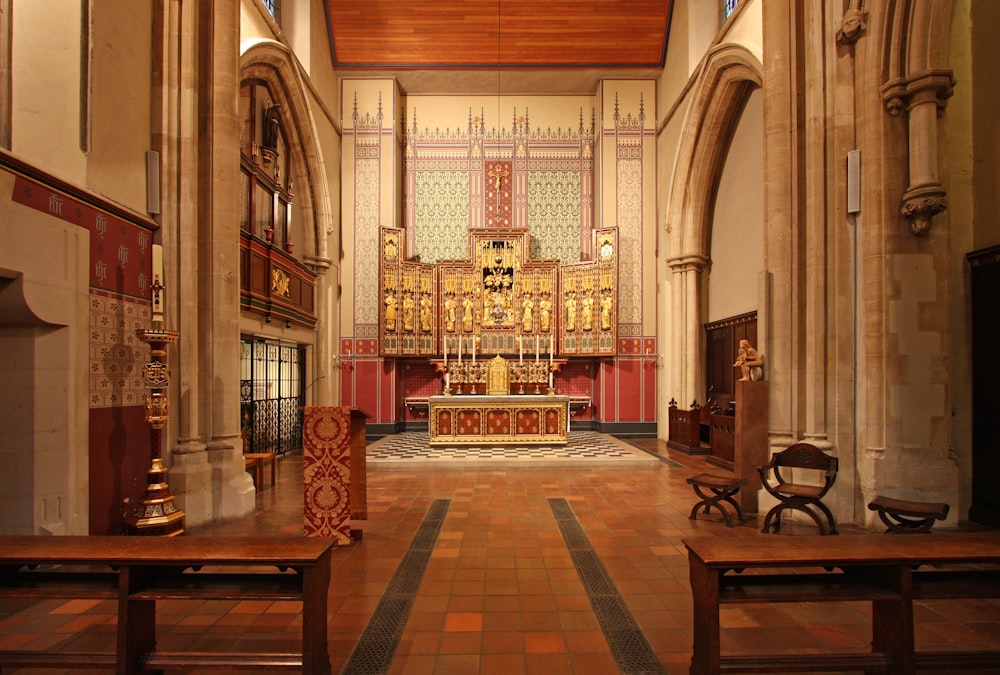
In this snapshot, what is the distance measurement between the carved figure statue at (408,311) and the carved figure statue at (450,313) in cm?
80

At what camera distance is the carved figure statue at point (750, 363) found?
628cm

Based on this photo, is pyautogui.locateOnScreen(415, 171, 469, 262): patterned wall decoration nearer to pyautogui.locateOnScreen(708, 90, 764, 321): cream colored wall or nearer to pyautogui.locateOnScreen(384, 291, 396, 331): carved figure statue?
pyautogui.locateOnScreen(384, 291, 396, 331): carved figure statue

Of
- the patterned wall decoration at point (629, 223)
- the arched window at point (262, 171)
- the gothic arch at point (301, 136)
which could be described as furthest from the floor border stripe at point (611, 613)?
the gothic arch at point (301, 136)

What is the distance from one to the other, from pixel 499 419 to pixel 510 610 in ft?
23.6

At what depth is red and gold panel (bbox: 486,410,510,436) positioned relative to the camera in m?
10.9

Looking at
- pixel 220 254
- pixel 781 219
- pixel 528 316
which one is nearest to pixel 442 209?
pixel 528 316

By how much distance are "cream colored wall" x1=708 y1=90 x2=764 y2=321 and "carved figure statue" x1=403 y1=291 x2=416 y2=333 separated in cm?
689

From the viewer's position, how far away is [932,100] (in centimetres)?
535

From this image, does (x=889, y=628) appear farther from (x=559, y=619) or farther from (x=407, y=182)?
(x=407, y=182)

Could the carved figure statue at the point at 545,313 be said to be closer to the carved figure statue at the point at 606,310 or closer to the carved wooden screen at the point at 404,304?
the carved figure statue at the point at 606,310

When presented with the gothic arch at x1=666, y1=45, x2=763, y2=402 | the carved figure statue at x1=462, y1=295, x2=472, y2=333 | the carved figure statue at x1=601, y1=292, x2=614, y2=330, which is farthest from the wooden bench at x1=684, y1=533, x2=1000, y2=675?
the carved figure statue at x1=462, y1=295, x2=472, y2=333

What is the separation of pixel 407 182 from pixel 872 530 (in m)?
12.5

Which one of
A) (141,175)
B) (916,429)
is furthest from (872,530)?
(141,175)

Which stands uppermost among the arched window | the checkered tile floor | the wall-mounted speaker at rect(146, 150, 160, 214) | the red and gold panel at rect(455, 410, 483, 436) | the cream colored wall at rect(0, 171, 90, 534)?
the arched window
